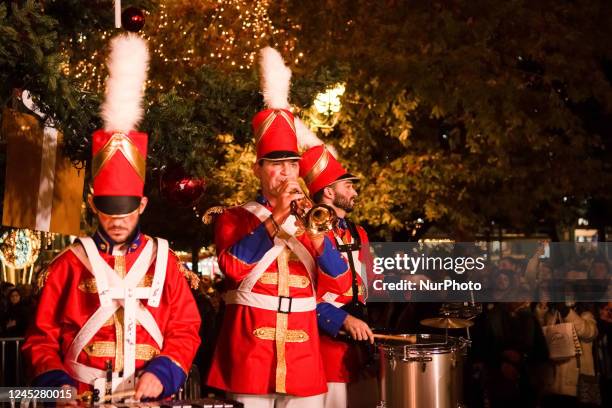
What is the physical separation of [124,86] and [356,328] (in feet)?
8.33

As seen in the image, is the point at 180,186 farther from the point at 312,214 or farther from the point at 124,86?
the point at 124,86

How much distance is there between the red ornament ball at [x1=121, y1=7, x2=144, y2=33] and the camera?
841cm

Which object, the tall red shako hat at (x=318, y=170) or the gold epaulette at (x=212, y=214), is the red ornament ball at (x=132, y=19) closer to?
the tall red shako hat at (x=318, y=170)

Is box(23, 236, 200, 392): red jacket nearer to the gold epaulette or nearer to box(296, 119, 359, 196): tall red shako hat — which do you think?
the gold epaulette

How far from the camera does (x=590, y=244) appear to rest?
21.5 meters

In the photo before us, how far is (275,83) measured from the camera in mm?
7344

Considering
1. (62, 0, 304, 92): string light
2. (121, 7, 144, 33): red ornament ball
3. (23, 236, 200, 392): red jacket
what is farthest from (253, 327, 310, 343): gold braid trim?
(62, 0, 304, 92): string light

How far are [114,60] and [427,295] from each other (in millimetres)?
7546

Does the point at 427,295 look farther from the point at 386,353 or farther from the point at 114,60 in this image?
the point at 114,60

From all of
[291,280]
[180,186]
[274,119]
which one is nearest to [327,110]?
[180,186]

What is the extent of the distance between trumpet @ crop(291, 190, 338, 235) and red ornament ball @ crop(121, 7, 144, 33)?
2.76 meters

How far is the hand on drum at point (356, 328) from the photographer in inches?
295

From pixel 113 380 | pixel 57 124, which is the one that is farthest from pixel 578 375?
pixel 113 380

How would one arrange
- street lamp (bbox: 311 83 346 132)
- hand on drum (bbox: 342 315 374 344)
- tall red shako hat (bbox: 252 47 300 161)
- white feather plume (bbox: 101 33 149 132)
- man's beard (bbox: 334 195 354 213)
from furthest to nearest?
street lamp (bbox: 311 83 346 132) → man's beard (bbox: 334 195 354 213) → hand on drum (bbox: 342 315 374 344) → tall red shako hat (bbox: 252 47 300 161) → white feather plume (bbox: 101 33 149 132)
